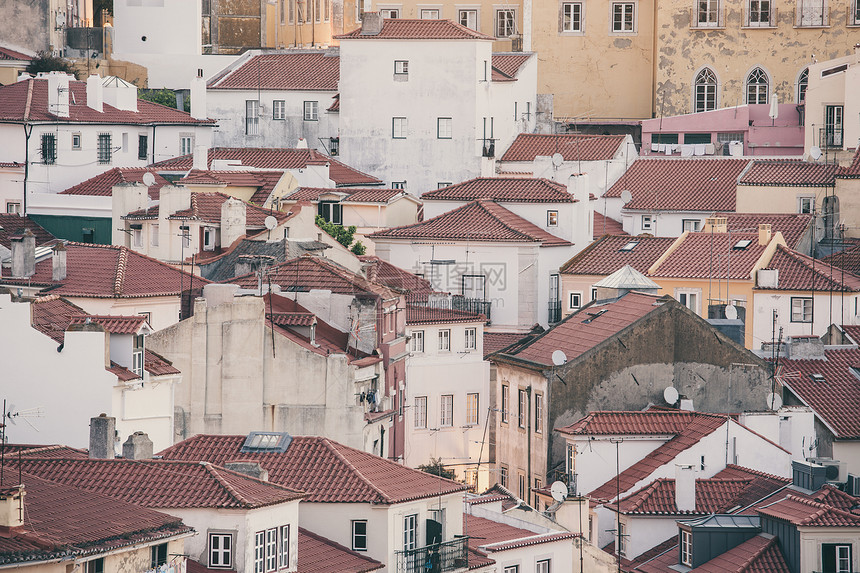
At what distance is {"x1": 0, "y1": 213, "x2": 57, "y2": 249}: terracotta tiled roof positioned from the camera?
65.0 metres

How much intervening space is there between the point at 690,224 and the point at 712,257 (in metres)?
12.3

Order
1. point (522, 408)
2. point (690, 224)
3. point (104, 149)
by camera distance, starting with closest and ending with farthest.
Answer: point (522, 408) → point (690, 224) → point (104, 149)

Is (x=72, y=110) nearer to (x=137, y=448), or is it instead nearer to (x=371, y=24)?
(x=371, y=24)

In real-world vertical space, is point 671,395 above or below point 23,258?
below

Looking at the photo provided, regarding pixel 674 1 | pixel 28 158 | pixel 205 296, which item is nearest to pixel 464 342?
pixel 205 296

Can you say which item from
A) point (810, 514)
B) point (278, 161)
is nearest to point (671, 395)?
point (810, 514)

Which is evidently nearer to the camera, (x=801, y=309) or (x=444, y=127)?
(x=801, y=309)

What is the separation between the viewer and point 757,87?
311 ft

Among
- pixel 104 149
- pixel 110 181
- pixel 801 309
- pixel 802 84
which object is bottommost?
pixel 801 309

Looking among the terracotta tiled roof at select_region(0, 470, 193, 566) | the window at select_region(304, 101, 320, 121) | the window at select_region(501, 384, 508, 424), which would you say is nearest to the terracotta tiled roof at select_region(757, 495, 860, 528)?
the terracotta tiled roof at select_region(0, 470, 193, 566)

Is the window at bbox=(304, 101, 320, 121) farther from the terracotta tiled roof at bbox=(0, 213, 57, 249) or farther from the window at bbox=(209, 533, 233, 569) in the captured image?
the window at bbox=(209, 533, 233, 569)

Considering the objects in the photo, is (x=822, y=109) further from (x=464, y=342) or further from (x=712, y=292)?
(x=464, y=342)

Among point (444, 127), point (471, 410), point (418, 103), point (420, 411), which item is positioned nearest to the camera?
point (420, 411)

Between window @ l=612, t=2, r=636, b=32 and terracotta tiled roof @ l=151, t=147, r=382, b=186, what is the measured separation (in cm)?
1672
